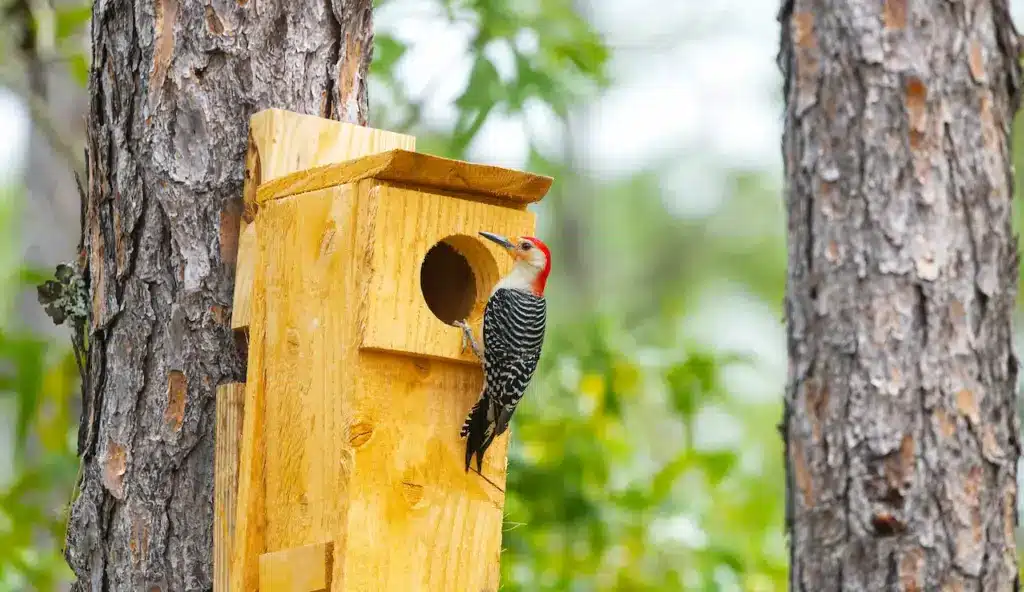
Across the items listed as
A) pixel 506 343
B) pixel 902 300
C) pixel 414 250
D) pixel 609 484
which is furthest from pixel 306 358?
pixel 609 484

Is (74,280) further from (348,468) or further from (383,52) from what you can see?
(383,52)

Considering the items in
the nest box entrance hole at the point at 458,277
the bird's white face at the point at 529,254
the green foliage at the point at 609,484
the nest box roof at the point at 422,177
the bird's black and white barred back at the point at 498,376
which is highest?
the nest box roof at the point at 422,177

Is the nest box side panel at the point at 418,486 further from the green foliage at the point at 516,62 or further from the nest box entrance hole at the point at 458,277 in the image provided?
the green foliage at the point at 516,62

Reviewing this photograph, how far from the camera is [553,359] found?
16.9ft

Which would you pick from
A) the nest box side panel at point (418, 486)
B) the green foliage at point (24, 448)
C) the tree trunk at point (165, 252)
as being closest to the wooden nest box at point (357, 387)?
the nest box side panel at point (418, 486)

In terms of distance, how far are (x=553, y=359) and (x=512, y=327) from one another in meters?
2.17

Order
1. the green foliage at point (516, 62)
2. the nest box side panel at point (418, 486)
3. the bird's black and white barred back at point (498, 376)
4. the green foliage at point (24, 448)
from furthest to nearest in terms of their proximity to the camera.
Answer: the green foliage at point (516, 62)
the green foliage at point (24, 448)
the bird's black and white barred back at point (498, 376)
the nest box side panel at point (418, 486)

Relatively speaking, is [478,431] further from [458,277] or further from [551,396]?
[551,396]

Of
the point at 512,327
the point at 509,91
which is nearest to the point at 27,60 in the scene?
the point at 509,91

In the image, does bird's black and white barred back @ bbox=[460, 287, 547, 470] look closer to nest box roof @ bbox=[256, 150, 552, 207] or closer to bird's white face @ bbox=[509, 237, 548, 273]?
bird's white face @ bbox=[509, 237, 548, 273]

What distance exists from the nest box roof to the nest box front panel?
3 cm

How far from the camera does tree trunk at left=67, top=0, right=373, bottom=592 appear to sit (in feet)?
9.99

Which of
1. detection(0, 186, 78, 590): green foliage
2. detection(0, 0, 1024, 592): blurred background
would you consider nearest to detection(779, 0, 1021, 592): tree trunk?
detection(0, 0, 1024, 592): blurred background

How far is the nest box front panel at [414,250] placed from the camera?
2.71 m
